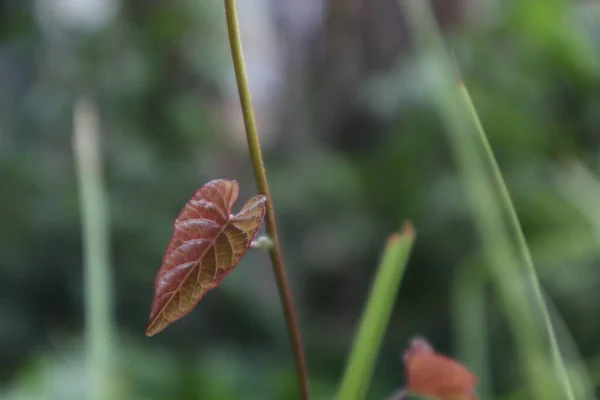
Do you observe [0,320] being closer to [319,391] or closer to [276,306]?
[276,306]

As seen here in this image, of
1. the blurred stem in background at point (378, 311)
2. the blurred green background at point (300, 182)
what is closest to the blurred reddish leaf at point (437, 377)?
the blurred stem in background at point (378, 311)

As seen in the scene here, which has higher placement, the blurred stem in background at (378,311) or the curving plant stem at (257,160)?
the curving plant stem at (257,160)

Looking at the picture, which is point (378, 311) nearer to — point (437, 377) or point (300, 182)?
point (437, 377)

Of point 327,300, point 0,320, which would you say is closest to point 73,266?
point 0,320

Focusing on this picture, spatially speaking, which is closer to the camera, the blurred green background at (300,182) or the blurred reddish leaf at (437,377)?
the blurred reddish leaf at (437,377)

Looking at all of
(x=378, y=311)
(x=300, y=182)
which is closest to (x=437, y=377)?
(x=378, y=311)

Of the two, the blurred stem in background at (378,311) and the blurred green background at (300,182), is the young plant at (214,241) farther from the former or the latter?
the blurred green background at (300,182)
